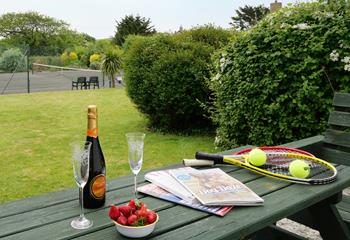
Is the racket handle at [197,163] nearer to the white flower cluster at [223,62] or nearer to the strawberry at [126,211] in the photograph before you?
the strawberry at [126,211]

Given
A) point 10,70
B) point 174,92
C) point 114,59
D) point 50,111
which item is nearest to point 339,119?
point 174,92

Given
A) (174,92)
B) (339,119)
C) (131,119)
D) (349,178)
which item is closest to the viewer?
(349,178)

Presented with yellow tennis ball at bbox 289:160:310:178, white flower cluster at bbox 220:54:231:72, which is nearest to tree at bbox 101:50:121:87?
white flower cluster at bbox 220:54:231:72

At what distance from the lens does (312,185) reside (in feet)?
4.92

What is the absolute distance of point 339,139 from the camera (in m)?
2.38

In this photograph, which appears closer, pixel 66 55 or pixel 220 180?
pixel 220 180

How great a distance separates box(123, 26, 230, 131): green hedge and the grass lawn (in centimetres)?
36

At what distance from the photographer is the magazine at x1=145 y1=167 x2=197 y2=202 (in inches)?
52.9

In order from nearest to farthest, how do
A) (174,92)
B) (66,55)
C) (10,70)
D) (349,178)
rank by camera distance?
(349,178)
(174,92)
(10,70)
(66,55)

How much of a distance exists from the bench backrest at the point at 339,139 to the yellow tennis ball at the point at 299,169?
3.07 feet

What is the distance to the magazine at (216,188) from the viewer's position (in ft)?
4.23

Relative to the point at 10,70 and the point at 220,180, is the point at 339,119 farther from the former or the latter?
the point at 10,70

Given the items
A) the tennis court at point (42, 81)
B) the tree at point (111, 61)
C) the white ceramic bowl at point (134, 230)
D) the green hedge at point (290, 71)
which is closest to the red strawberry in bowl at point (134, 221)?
the white ceramic bowl at point (134, 230)

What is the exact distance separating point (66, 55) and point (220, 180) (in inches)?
1036
